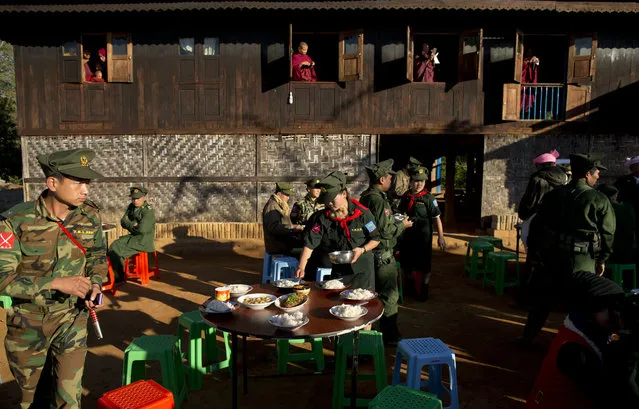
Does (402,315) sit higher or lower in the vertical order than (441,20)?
lower

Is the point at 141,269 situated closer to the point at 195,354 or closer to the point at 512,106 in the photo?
the point at 195,354

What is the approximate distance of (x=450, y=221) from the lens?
13.8 m

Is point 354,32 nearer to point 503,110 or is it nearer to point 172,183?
point 503,110

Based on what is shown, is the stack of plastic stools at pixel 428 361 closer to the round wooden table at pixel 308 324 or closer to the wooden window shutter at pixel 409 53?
the round wooden table at pixel 308 324

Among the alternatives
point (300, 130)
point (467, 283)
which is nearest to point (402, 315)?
point (467, 283)

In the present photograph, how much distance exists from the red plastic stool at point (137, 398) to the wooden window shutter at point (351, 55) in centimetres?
926

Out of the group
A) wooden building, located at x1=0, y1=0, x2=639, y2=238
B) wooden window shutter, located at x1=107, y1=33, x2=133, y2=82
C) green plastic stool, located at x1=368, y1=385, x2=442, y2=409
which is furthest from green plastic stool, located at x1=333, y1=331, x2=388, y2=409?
wooden window shutter, located at x1=107, y1=33, x2=133, y2=82

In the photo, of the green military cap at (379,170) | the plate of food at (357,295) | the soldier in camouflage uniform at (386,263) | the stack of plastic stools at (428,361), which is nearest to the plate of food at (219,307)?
the plate of food at (357,295)

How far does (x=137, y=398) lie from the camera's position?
9.86 ft

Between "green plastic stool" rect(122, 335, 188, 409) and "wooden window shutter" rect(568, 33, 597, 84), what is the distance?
11.1m

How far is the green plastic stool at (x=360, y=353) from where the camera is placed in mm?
4176

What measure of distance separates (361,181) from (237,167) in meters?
3.17

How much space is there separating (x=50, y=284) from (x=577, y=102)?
1195 cm

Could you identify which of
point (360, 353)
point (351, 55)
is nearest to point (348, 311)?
point (360, 353)
